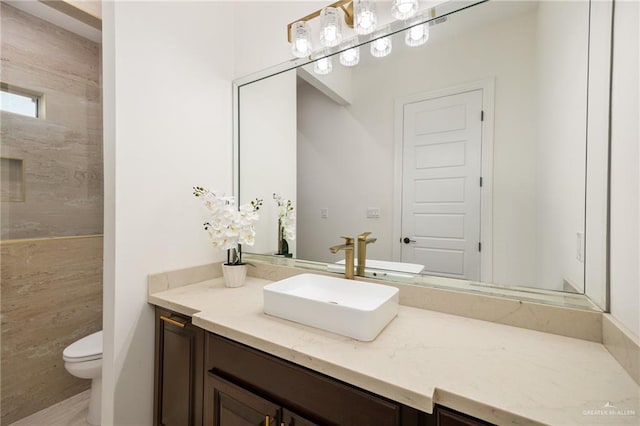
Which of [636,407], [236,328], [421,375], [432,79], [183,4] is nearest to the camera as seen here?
[636,407]

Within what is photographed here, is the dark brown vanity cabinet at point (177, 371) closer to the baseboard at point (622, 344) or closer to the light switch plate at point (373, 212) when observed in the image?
the light switch plate at point (373, 212)

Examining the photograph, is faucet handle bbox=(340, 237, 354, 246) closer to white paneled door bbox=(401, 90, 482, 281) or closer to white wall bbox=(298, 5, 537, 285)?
white wall bbox=(298, 5, 537, 285)

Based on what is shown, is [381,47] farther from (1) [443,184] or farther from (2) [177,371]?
(2) [177,371]

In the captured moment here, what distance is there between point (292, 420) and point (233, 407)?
0.27 m

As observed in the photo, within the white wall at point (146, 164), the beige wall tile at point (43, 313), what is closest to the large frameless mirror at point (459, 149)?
the white wall at point (146, 164)

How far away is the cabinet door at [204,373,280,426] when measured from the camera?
834mm

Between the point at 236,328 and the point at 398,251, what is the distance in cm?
73

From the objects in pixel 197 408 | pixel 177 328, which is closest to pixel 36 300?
pixel 177 328

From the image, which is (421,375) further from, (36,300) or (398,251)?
(36,300)

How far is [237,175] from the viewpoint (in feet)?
5.54

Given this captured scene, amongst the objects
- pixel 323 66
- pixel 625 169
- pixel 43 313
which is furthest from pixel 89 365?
pixel 625 169

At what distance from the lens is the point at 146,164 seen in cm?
125

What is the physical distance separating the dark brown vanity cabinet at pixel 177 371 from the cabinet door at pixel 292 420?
43 cm

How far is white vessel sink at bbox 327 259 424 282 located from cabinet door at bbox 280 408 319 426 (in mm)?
618
